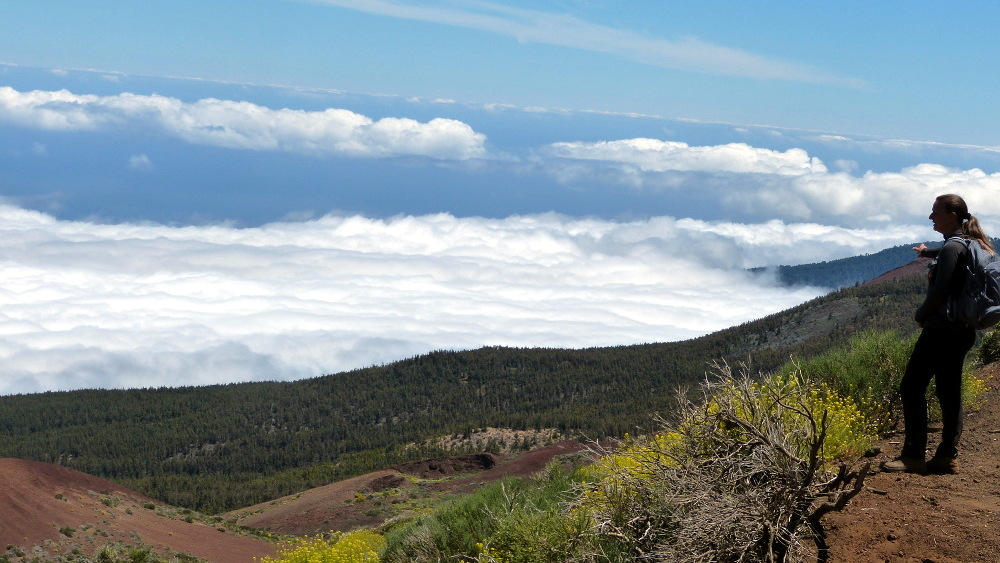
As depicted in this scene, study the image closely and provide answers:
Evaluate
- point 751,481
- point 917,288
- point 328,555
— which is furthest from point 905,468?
point 917,288

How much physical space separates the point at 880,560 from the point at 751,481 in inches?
42.8

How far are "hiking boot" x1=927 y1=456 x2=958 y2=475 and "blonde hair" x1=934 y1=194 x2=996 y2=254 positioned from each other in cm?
195

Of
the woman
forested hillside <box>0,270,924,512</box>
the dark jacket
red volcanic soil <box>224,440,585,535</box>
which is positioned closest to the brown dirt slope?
the woman

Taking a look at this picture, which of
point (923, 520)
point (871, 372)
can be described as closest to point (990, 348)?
point (871, 372)

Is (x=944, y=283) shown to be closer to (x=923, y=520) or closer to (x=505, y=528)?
(x=923, y=520)

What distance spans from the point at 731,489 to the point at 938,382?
2.49 meters

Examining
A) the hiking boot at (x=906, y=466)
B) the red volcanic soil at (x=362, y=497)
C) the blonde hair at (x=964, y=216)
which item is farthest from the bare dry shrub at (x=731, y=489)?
the red volcanic soil at (x=362, y=497)

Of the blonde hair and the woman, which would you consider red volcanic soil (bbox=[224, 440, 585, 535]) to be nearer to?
the woman

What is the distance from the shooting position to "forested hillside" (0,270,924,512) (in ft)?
195

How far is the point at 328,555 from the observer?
14.5 metres

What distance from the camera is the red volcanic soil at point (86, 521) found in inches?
982

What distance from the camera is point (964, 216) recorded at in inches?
282

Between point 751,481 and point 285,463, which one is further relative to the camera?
point 285,463

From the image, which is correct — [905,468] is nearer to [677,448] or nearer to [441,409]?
[677,448]
